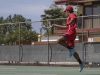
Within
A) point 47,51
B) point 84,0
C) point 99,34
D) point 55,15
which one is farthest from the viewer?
point 55,15

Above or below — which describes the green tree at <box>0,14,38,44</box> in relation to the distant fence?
above

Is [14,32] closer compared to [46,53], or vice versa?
[46,53]

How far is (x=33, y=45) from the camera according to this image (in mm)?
18906

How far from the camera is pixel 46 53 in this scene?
18.3 meters

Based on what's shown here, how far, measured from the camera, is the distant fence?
17.1m

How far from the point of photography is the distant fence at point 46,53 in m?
17.1

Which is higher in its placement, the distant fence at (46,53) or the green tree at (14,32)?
the green tree at (14,32)

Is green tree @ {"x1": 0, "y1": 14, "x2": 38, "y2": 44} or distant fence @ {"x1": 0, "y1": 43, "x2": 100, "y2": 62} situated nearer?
distant fence @ {"x1": 0, "y1": 43, "x2": 100, "y2": 62}

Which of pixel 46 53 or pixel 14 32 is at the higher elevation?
pixel 14 32

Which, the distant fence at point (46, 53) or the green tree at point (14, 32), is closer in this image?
the distant fence at point (46, 53)

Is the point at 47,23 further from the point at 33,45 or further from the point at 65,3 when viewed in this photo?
the point at 65,3

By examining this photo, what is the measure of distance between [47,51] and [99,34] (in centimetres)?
399

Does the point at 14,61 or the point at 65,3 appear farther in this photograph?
the point at 65,3

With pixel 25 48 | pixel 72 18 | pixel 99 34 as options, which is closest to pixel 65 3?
pixel 99 34
